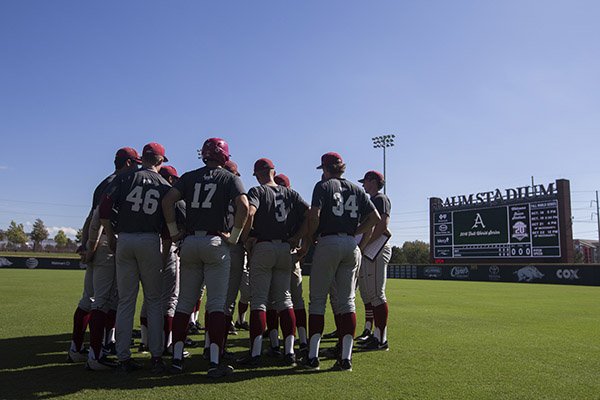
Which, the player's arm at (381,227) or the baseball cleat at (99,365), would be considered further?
the player's arm at (381,227)

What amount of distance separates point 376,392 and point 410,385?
419mm

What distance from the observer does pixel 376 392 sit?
3.88m

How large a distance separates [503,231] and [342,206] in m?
32.7

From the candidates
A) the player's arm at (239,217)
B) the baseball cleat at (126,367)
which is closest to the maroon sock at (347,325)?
the player's arm at (239,217)

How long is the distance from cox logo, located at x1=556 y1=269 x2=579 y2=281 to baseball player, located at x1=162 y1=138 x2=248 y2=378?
2829 cm

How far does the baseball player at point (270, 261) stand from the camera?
505 cm

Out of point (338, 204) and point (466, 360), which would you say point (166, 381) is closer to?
point (338, 204)

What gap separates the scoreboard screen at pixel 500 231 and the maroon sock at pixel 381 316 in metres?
30.1

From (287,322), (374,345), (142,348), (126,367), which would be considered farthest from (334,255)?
(142,348)

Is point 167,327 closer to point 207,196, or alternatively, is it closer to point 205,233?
point 205,233

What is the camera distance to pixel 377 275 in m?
6.26

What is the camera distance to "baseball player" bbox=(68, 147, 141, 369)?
187 inches

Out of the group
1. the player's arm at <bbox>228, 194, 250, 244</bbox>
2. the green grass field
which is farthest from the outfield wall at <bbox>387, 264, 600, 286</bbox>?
the player's arm at <bbox>228, 194, 250, 244</bbox>

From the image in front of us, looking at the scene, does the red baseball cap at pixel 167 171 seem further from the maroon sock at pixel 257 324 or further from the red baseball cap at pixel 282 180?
the maroon sock at pixel 257 324
